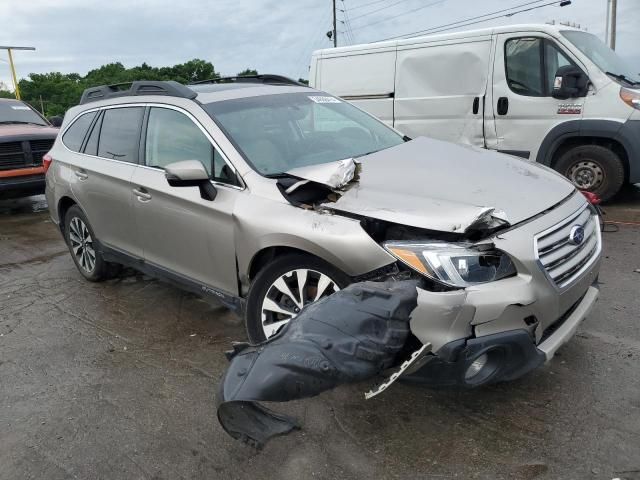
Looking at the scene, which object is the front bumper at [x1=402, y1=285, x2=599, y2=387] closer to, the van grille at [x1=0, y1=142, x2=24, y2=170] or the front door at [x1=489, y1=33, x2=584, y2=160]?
the front door at [x1=489, y1=33, x2=584, y2=160]

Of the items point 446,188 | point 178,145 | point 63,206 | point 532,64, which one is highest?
point 532,64

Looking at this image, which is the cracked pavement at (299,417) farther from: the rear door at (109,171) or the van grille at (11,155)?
the van grille at (11,155)

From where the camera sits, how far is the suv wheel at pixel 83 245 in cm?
510

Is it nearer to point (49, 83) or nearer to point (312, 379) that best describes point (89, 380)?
point (312, 379)

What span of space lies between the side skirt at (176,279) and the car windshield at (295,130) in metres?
0.85

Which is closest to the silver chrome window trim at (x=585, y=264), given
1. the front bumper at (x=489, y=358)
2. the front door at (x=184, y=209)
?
the front bumper at (x=489, y=358)

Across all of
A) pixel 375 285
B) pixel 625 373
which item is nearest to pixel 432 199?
pixel 375 285

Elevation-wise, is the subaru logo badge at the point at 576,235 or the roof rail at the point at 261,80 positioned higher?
the roof rail at the point at 261,80

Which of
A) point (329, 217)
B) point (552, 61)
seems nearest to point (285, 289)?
point (329, 217)

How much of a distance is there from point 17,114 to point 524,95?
8884 mm

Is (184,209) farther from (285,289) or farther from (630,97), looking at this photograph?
(630,97)

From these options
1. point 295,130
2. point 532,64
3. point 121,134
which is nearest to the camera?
point 295,130

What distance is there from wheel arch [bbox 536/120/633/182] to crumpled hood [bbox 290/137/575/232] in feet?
12.0

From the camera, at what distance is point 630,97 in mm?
6500
